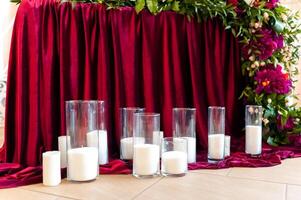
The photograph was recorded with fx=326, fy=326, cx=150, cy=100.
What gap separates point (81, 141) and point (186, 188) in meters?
0.38

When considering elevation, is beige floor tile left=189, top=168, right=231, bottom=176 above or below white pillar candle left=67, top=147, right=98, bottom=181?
below

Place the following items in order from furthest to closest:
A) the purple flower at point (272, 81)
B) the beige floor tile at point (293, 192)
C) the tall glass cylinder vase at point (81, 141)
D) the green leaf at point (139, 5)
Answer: the purple flower at point (272, 81)
the green leaf at point (139, 5)
the tall glass cylinder vase at point (81, 141)
the beige floor tile at point (293, 192)

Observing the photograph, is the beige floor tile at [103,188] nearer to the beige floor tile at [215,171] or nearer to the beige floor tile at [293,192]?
the beige floor tile at [215,171]

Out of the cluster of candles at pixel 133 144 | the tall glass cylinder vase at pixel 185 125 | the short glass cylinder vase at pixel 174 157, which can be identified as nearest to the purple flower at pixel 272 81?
the cluster of candles at pixel 133 144

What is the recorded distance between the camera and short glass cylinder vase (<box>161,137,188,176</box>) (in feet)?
3.56

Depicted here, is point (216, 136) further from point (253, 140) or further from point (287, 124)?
point (287, 124)

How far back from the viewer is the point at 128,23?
132 cm

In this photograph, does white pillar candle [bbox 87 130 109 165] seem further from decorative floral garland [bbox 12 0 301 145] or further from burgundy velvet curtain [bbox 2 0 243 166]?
decorative floral garland [bbox 12 0 301 145]

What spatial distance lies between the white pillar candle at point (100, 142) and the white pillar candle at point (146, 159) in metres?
0.14

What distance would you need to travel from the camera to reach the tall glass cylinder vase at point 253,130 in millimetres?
1307

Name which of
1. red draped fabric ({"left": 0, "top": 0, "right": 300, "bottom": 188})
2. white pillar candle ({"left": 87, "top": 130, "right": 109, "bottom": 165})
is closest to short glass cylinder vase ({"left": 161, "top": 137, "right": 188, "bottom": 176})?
red draped fabric ({"left": 0, "top": 0, "right": 300, "bottom": 188})

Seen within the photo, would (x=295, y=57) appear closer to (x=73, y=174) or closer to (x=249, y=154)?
(x=249, y=154)

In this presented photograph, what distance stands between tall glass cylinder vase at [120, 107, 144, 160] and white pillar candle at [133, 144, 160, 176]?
126mm

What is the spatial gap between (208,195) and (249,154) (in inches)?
17.6
